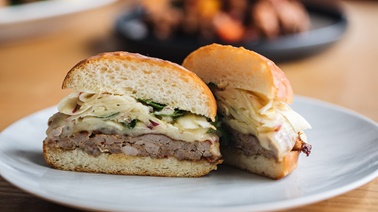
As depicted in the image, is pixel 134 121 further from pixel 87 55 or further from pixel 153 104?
pixel 87 55

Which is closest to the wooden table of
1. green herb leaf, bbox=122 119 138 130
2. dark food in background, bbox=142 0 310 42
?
dark food in background, bbox=142 0 310 42

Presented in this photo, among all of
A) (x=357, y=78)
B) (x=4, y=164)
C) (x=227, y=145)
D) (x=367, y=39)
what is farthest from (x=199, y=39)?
(x=4, y=164)

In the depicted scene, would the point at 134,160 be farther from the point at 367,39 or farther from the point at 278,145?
the point at 367,39

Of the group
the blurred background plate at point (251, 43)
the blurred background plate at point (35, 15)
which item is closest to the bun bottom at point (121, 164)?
the blurred background plate at point (251, 43)

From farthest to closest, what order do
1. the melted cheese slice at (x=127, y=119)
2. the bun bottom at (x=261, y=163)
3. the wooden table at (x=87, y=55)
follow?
the wooden table at (x=87, y=55)
the melted cheese slice at (x=127, y=119)
the bun bottom at (x=261, y=163)

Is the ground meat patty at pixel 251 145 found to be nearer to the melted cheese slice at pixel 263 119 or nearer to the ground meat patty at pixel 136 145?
the melted cheese slice at pixel 263 119

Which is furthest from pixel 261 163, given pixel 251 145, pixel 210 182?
pixel 210 182
